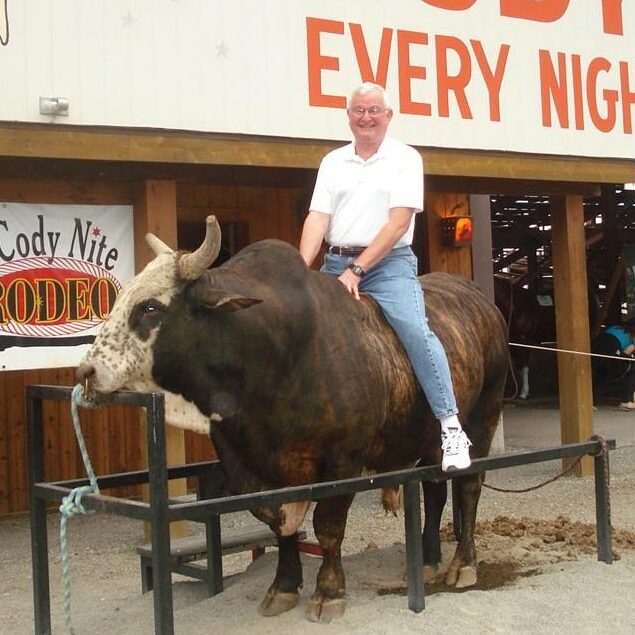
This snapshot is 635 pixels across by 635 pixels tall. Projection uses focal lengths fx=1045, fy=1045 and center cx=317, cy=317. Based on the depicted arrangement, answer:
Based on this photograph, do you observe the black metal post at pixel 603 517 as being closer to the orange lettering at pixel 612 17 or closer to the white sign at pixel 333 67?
the white sign at pixel 333 67

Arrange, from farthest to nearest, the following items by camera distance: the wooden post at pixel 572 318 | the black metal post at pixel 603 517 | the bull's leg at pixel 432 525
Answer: the wooden post at pixel 572 318 → the bull's leg at pixel 432 525 → the black metal post at pixel 603 517

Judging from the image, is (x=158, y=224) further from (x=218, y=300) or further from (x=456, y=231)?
(x=456, y=231)

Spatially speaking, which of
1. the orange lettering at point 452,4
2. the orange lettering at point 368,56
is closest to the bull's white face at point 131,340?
the orange lettering at point 368,56

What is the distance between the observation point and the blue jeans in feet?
16.4

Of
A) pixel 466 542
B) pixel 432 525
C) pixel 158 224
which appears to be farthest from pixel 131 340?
pixel 158 224

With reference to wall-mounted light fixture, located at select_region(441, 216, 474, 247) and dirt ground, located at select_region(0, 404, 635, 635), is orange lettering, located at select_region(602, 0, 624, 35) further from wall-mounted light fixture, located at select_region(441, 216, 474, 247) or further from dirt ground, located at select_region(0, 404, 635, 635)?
dirt ground, located at select_region(0, 404, 635, 635)

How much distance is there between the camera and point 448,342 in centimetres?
550

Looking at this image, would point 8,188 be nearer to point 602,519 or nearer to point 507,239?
point 602,519

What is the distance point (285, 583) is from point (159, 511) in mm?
1324

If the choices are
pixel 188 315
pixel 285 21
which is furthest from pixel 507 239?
pixel 188 315

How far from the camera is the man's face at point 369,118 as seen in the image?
500cm

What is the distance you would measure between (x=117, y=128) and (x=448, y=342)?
2.55m

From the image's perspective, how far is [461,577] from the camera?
220 inches

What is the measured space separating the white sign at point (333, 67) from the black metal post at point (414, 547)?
307 cm
